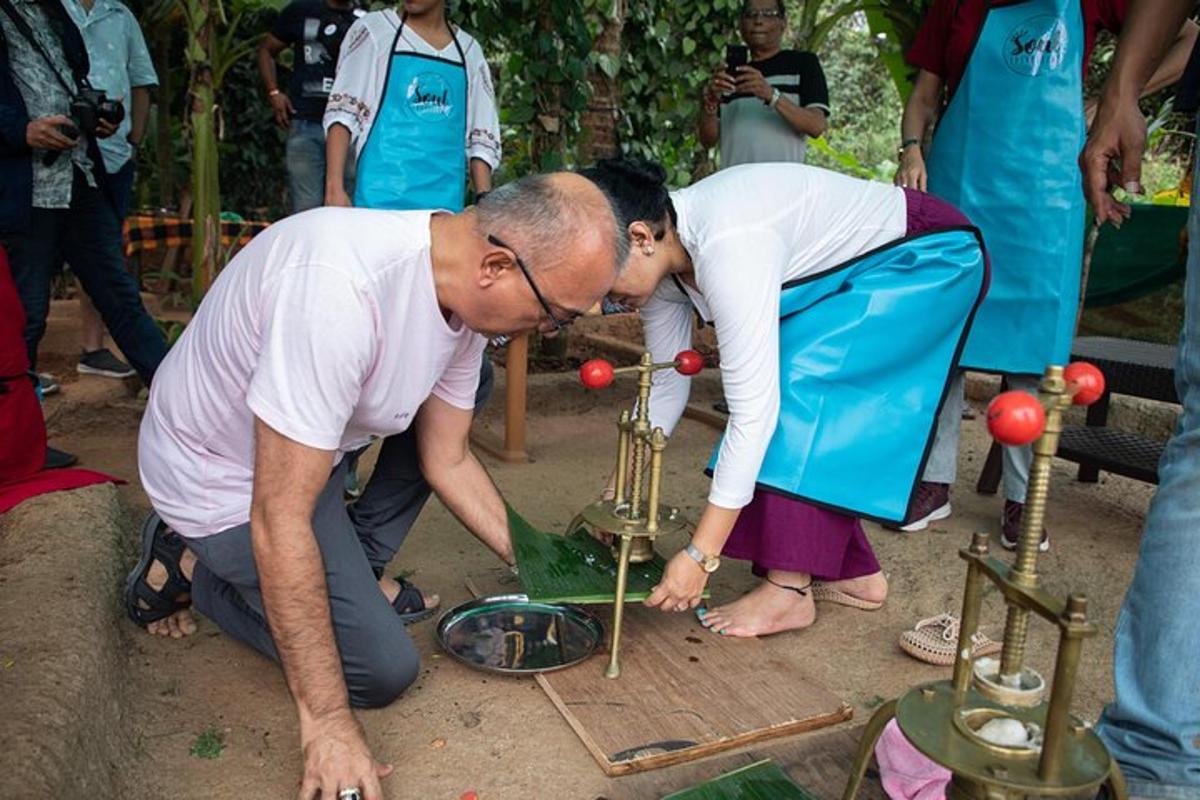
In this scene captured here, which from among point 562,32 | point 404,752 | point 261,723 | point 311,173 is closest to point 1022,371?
point 404,752

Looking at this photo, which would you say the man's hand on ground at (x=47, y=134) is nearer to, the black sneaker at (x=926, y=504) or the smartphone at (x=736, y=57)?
the smartphone at (x=736, y=57)

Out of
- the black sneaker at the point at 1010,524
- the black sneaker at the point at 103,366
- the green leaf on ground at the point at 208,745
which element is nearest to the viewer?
the green leaf on ground at the point at 208,745

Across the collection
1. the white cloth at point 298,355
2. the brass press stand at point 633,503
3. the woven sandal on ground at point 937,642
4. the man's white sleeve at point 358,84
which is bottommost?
the woven sandal on ground at point 937,642

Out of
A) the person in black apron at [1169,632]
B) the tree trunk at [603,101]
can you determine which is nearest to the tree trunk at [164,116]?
the tree trunk at [603,101]

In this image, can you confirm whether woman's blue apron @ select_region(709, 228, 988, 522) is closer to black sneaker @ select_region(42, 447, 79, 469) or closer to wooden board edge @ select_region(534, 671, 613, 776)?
wooden board edge @ select_region(534, 671, 613, 776)

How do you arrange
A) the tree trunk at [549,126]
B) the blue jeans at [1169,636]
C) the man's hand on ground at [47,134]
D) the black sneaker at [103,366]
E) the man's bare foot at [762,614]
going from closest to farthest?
the blue jeans at [1169,636], the man's bare foot at [762,614], the man's hand on ground at [47,134], the black sneaker at [103,366], the tree trunk at [549,126]

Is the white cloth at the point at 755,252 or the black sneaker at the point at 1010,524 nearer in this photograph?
the white cloth at the point at 755,252

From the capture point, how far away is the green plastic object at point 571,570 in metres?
2.06

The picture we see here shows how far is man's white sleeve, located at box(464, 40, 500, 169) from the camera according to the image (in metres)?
3.35

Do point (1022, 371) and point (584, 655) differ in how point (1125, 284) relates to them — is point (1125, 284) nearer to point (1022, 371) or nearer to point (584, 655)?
point (1022, 371)

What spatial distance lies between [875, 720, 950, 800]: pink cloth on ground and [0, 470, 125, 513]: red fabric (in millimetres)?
A: 2208

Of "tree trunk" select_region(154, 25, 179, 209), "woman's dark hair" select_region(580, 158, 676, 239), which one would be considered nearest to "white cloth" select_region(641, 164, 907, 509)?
"woman's dark hair" select_region(580, 158, 676, 239)

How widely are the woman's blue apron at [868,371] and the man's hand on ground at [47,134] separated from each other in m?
2.35

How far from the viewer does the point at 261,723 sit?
195 centimetres
